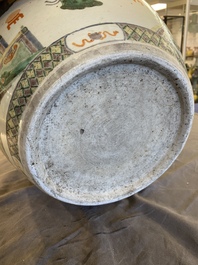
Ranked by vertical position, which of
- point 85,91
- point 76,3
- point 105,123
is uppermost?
point 76,3

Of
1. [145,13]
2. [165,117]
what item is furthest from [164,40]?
[165,117]

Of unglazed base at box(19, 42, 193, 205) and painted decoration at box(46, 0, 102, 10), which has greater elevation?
painted decoration at box(46, 0, 102, 10)

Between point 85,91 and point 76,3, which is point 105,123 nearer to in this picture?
point 85,91

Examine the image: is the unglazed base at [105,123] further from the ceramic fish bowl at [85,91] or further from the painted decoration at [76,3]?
the painted decoration at [76,3]

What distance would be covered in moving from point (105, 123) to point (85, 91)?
0.44 ft

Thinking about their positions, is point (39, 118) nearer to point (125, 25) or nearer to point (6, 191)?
point (125, 25)

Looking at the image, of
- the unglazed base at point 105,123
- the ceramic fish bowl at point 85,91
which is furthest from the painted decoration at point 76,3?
the unglazed base at point 105,123

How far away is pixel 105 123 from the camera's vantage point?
923 millimetres

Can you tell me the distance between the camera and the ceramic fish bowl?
0.79 m

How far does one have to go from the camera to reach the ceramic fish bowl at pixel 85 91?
786mm

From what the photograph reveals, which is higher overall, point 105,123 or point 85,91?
point 85,91

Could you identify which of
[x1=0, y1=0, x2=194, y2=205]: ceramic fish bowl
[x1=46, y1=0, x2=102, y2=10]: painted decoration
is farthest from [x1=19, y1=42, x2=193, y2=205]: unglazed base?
[x1=46, y1=0, x2=102, y2=10]: painted decoration

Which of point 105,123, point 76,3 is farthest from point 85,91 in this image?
point 76,3

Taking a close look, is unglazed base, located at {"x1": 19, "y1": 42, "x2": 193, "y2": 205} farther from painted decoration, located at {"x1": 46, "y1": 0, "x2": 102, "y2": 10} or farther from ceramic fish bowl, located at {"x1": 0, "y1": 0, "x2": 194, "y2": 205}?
painted decoration, located at {"x1": 46, "y1": 0, "x2": 102, "y2": 10}
